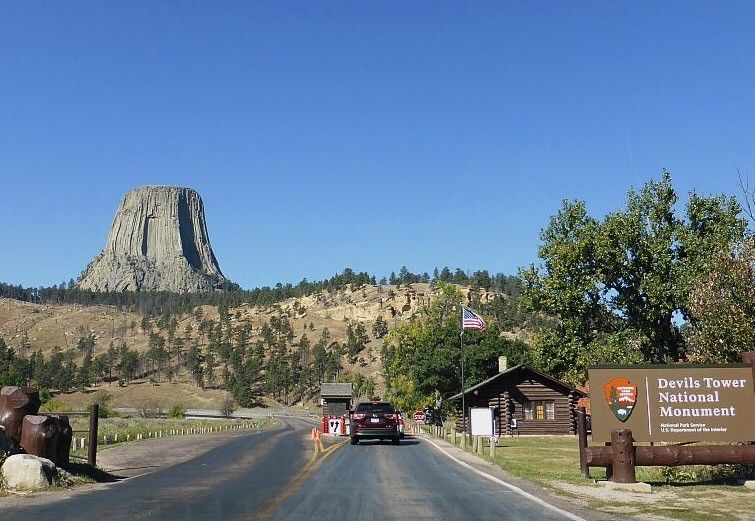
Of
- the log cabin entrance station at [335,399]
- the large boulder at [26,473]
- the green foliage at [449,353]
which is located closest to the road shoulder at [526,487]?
the large boulder at [26,473]

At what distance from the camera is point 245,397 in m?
139

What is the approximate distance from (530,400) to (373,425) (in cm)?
1815

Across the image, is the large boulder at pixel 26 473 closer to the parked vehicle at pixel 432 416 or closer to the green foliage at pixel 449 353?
the parked vehicle at pixel 432 416

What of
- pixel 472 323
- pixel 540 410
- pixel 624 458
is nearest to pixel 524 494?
pixel 624 458

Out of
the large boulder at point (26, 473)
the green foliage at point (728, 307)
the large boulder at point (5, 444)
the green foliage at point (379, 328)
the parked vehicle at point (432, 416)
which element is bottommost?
the parked vehicle at point (432, 416)

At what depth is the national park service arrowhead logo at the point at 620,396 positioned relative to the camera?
17109 millimetres

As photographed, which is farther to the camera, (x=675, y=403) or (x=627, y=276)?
(x=627, y=276)

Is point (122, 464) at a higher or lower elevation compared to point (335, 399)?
lower

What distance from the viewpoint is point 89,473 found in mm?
18406

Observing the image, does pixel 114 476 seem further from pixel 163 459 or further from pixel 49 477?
pixel 163 459

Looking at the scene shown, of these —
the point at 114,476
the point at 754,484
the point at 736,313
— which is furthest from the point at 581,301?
the point at 114,476

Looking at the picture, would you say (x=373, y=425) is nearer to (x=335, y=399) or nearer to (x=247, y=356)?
(x=335, y=399)

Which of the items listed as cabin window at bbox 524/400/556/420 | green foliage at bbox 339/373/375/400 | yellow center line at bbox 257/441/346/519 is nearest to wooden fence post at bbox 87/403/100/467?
yellow center line at bbox 257/441/346/519

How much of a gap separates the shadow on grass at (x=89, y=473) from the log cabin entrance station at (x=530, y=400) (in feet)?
108
